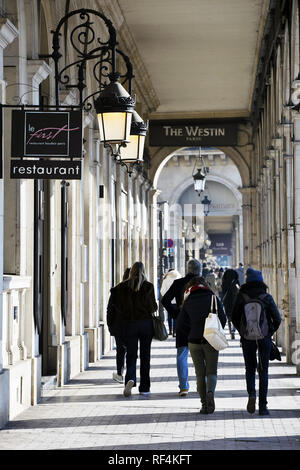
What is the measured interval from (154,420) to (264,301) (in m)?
1.68

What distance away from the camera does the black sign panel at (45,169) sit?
8.25 meters

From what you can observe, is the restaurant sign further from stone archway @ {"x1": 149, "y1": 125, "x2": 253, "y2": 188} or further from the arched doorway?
the arched doorway

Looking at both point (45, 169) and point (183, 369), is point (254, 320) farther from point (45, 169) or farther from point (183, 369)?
point (45, 169)

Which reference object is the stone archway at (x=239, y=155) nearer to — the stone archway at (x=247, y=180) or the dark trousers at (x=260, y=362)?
the stone archway at (x=247, y=180)

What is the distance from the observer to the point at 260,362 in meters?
9.61

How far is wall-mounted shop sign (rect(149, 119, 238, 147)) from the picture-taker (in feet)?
90.2

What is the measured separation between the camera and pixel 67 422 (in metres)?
9.10

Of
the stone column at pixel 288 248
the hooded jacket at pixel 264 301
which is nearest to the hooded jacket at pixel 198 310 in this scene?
the hooded jacket at pixel 264 301

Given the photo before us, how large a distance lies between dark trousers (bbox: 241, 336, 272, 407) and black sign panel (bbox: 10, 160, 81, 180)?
2.68 m

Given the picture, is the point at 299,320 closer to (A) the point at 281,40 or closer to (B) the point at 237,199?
(A) the point at 281,40

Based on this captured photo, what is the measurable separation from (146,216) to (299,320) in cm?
1562

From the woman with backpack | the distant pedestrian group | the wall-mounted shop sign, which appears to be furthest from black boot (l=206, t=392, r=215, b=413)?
the wall-mounted shop sign

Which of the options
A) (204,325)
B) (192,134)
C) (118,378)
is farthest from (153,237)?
(204,325)
